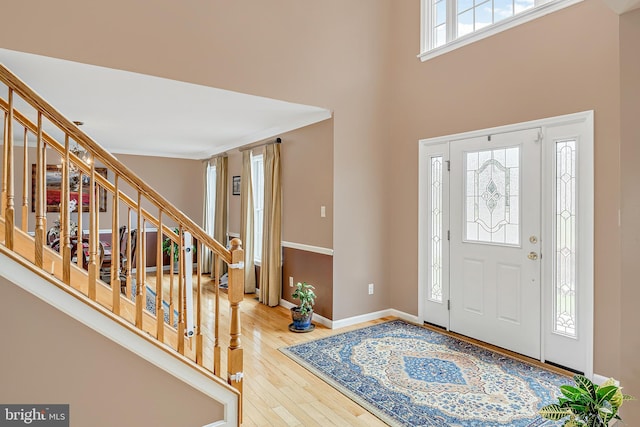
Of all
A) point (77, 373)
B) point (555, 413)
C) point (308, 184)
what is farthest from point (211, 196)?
point (555, 413)

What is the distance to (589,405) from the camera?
4.85 feet

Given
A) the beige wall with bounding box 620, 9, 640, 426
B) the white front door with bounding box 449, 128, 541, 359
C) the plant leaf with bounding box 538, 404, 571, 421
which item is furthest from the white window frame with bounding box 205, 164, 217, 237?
the beige wall with bounding box 620, 9, 640, 426

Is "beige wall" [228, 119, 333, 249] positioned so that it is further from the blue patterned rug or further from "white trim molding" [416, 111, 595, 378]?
"white trim molding" [416, 111, 595, 378]

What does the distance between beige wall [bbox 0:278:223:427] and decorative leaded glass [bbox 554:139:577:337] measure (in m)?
3.06

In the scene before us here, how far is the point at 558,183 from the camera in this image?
10.5 ft

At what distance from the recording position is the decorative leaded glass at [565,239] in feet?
10.2

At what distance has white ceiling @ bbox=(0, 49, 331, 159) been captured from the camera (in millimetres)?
3055

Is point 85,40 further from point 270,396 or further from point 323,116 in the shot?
point 270,396

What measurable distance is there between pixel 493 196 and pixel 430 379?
1.87m

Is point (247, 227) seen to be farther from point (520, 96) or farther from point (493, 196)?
point (520, 96)

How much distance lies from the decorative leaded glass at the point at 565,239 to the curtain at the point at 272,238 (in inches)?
126

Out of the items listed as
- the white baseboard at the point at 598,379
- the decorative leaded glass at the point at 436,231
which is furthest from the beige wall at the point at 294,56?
the white baseboard at the point at 598,379

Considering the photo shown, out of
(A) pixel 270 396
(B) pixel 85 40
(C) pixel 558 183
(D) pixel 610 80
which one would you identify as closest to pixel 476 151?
(C) pixel 558 183

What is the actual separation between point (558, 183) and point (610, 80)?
0.86m
